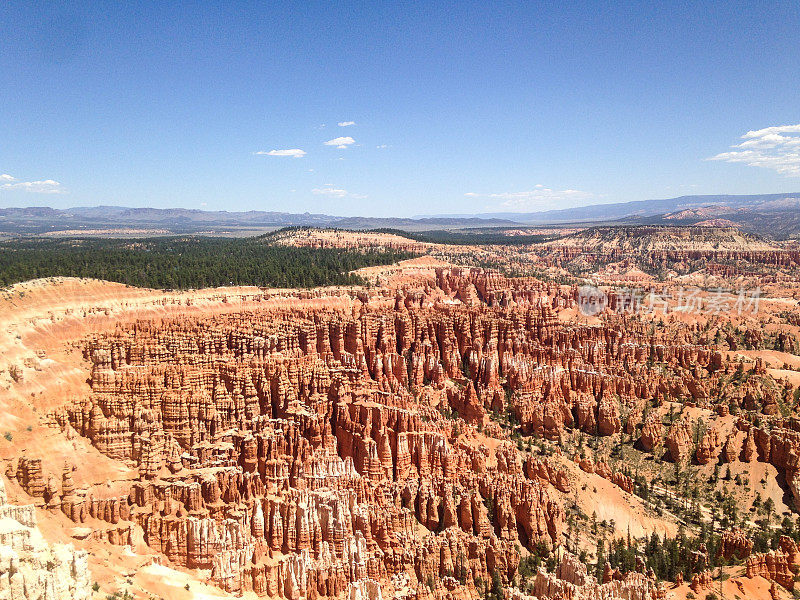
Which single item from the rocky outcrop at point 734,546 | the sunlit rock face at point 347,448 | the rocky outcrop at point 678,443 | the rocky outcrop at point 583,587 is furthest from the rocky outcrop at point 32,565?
the rocky outcrop at point 678,443

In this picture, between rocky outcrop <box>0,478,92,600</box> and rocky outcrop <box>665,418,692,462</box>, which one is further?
rocky outcrop <box>665,418,692,462</box>

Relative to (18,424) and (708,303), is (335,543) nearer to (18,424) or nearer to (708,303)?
(18,424)

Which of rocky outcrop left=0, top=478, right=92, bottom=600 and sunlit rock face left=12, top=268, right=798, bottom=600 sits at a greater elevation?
rocky outcrop left=0, top=478, right=92, bottom=600

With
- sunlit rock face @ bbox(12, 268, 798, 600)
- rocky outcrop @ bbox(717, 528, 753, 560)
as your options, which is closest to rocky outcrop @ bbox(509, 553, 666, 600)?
sunlit rock face @ bbox(12, 268, 798, 600)

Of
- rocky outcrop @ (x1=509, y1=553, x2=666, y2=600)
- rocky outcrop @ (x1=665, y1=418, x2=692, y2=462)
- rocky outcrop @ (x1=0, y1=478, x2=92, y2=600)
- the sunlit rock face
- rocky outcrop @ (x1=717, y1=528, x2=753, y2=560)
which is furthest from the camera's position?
rocky outcrop @ (x1=665, y1=418, x2=692, y2=462)

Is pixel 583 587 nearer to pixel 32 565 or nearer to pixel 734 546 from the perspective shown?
pixel 734 546

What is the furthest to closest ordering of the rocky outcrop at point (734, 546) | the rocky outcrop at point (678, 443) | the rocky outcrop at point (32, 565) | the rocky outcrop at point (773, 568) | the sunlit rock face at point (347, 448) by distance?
the rocky outcrop at point (678, 443), the rocky outcrop at point (734, 546), the rocky outcrop at point (773, 568), the sunlit rock face at point (347, 448), the rocky outcrop at point (32, 565)

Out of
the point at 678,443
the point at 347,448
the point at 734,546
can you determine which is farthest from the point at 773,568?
the point at 347,448

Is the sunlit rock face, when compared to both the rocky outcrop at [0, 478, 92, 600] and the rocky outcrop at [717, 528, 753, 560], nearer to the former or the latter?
the rocky outcrop at [717, 528, 753, 560]

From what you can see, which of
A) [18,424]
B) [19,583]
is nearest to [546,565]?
[19,583]

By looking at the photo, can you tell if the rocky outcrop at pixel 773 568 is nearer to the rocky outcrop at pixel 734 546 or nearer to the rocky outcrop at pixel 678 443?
the rocky outcrop at pixel 734 546

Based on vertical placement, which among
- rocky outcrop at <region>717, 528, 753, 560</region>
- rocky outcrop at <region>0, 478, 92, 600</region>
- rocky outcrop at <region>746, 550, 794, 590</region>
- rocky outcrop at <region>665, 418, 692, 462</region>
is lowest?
rocky outcrop at <region>717, 528, 753, 560</region>

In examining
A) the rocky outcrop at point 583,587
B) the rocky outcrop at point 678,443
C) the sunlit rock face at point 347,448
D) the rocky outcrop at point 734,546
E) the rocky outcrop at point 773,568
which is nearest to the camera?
the rocky outcrop at point 583,587
